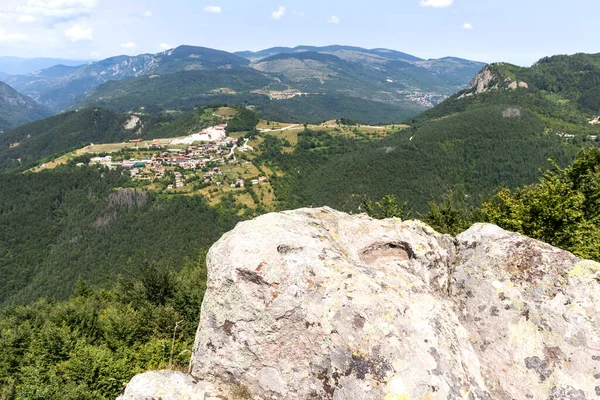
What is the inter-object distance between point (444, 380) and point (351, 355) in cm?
297

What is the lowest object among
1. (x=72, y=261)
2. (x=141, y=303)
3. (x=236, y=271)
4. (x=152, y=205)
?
(x=72, y=261)

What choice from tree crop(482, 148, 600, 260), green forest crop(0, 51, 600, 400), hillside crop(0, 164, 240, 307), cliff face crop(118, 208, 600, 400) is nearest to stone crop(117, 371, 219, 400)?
cliff face crop(118, 208, 600, 400)

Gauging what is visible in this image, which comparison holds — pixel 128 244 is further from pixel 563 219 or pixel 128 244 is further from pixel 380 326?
pixel 380 326

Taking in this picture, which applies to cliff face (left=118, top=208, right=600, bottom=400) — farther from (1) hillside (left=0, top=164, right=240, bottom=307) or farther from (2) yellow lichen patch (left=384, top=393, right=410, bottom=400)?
(1) hillside (left=0, top=164, right=240, bottom=307)

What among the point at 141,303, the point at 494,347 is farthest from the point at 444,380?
the point at 141,303

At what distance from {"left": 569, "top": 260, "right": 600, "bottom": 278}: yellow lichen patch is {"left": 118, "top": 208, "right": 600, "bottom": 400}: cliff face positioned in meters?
0.04

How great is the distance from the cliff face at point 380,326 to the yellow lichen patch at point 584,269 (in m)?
0.04

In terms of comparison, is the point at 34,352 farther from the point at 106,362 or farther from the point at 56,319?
the point at 106,362

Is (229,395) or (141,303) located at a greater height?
(229,395)

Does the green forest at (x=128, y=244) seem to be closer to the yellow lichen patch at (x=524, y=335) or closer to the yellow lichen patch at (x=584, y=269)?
the yellow lichen patch at (x=584, y=269)

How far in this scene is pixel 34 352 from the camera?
98.3ft

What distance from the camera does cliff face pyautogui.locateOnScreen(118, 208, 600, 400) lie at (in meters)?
10.5

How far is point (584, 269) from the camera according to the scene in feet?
41.9

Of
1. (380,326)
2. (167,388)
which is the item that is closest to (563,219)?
(380,326)
